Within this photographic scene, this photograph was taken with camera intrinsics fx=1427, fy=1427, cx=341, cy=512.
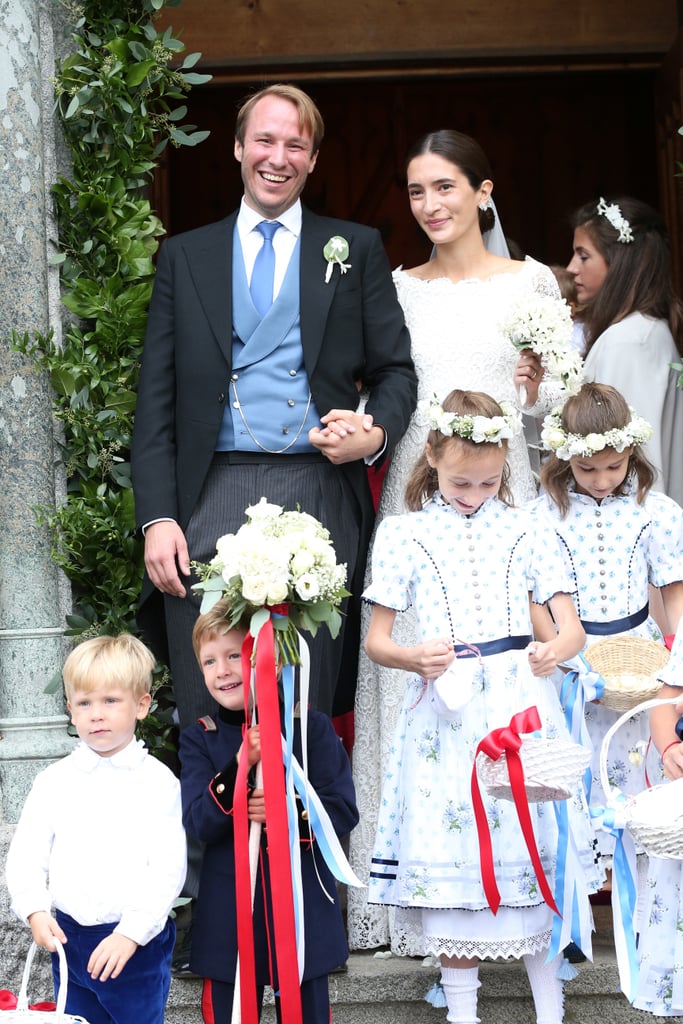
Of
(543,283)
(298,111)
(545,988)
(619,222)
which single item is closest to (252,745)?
(545,988)

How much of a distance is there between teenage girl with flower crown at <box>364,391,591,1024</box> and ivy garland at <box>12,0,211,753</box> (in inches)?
37.4

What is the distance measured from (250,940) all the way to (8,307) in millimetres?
2175

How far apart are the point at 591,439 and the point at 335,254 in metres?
0.99

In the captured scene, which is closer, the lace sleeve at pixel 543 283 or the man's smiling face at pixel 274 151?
the man's smiling face at pixel 274 151

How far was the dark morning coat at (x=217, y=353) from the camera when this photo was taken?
4352 millimetres

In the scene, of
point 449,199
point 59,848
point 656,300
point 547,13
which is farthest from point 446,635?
point 547,13

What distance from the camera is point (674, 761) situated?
11.0ft

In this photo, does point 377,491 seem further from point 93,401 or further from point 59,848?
point 59,848

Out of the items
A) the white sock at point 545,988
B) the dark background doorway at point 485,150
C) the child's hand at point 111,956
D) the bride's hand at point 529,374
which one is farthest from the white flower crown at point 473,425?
the dark background doorway at point 485,150

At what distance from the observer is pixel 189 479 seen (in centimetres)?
434

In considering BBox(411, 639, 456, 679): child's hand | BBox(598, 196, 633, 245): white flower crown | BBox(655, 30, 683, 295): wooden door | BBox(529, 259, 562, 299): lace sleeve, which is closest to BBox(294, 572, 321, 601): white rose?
BBox(411, 639, 456, 679): child's hand

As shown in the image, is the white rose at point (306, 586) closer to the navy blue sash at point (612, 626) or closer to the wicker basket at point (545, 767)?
the wicker basket at point (545, 767)

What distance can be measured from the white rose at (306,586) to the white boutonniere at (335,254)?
1.37m

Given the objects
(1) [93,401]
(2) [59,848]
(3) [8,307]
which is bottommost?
(2) [59,848]
